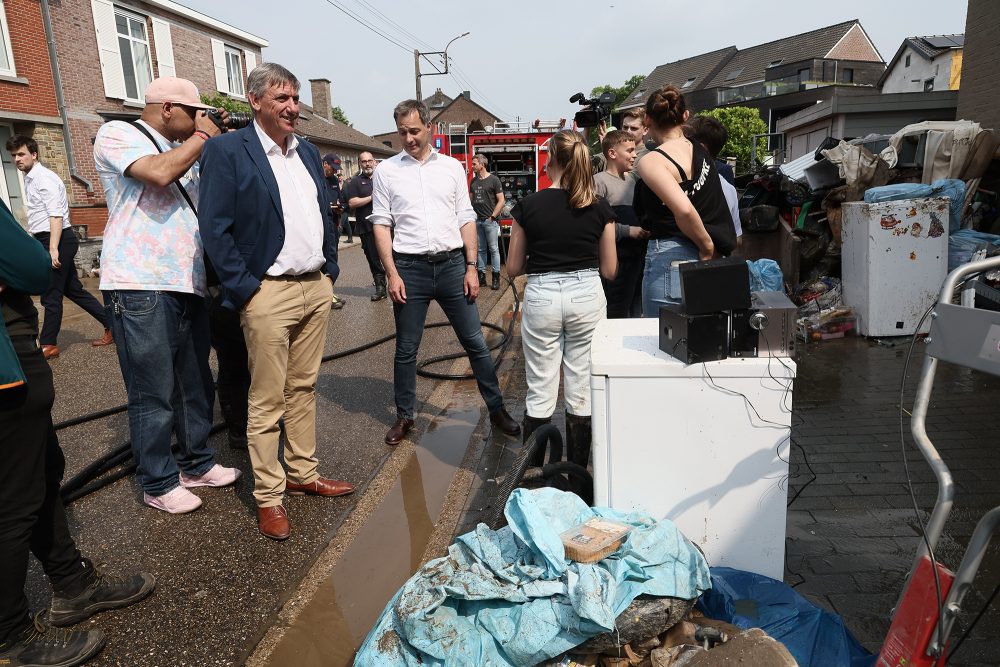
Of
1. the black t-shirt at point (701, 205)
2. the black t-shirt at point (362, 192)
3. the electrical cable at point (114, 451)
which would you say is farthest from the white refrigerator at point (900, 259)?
the black t-shirt at point (362, 192)

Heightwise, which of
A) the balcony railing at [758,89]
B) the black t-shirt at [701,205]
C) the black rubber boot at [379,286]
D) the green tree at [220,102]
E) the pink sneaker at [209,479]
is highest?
the balcony railing at [758,89]

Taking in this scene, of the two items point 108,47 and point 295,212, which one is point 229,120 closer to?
point 295,212

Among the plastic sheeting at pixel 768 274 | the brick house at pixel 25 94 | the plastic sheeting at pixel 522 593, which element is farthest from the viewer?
the brick house at pixel 25 94

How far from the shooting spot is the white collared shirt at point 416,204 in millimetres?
4305

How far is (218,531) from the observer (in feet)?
10.9

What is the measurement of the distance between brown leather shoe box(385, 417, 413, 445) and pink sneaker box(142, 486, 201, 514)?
1.30m

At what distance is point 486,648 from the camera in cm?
195

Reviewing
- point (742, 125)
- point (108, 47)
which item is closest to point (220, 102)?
point (108, 47)

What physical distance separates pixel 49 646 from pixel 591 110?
6.06 metres

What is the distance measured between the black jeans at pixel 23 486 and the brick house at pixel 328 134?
25015 mm

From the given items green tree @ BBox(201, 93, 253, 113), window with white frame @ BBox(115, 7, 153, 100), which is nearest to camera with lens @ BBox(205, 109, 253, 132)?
window with white frame @ BBox(115, 7, 153, 100)

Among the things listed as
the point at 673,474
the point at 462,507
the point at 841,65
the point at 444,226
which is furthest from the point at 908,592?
the point at 841,65

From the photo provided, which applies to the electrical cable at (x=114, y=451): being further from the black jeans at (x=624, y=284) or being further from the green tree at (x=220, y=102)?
the green tree at (x=220, y=102)

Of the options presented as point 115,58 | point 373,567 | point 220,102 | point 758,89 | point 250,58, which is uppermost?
point 758,89
